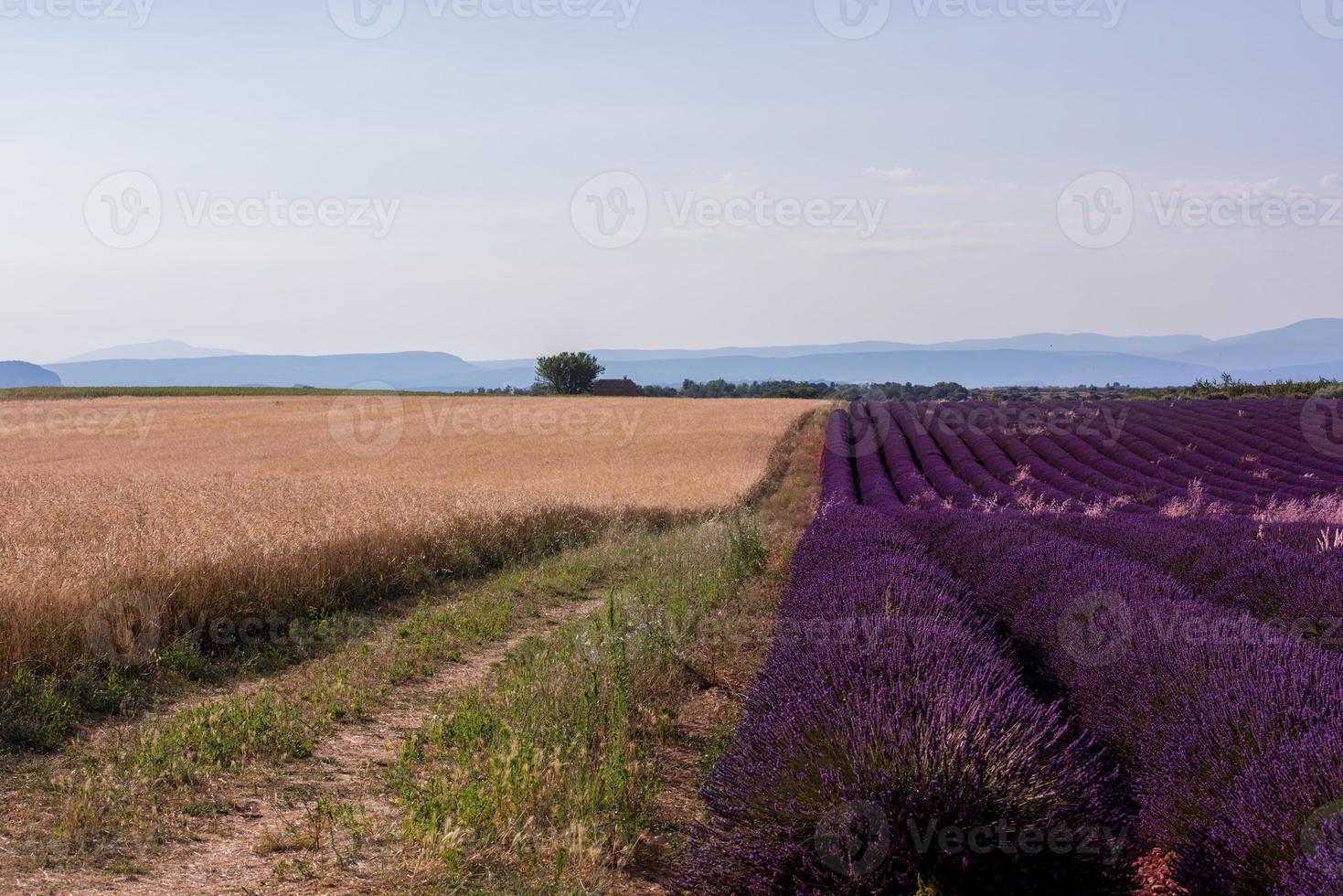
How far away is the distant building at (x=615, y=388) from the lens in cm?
8069

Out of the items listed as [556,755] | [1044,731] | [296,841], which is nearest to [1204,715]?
[1044,731]

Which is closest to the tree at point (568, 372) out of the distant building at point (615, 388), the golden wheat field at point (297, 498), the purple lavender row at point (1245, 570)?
the distant building at point (615, 388)

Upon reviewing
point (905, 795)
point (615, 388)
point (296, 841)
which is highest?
point (615, 388)

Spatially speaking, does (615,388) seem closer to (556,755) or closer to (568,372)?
(568,372)

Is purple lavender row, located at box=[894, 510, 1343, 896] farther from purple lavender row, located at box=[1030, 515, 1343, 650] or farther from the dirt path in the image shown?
the dirt path

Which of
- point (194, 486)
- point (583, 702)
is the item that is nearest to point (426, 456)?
point (194, 486)

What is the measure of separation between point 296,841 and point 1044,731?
135 inches

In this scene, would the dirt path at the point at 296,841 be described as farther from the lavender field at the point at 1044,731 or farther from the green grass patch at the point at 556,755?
the lavender field at the point at 1044,731

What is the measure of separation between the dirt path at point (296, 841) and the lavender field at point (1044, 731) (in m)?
1.74

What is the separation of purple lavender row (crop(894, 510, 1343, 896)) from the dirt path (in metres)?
3.13

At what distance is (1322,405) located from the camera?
88.9ft

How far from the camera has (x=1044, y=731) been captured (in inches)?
142

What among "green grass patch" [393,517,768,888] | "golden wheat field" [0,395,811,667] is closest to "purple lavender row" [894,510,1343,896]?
"green grass patch" [393,517,768,888]

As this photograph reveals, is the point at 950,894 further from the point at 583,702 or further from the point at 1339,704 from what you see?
the point at 583,702
